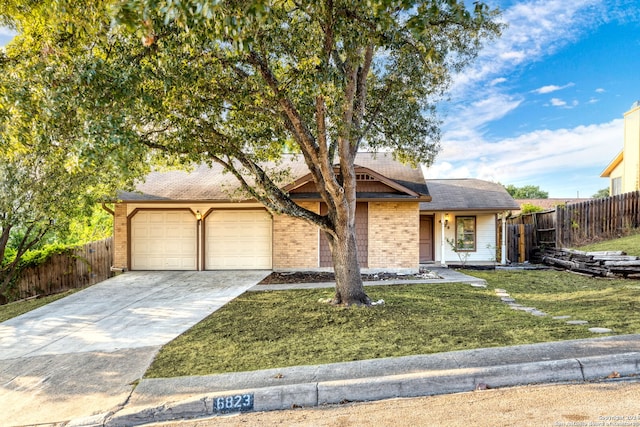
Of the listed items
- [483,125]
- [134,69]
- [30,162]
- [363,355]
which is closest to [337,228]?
[363,355]

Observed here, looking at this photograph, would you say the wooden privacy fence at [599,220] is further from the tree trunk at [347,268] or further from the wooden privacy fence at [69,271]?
the wooden privacy fence at [69,271]

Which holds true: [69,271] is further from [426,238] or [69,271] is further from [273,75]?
[426,238]

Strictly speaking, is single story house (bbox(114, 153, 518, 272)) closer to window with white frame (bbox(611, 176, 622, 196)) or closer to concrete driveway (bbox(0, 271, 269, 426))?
concrete driveway (bbox(0, 271, 269, 426))

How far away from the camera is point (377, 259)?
12906mm

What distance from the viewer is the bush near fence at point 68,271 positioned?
1255cm

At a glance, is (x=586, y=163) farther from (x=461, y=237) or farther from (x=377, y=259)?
(x=377, y=259)

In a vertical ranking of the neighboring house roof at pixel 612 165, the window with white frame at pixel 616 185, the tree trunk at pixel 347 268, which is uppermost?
the neighboring house roof at pixel 612 165

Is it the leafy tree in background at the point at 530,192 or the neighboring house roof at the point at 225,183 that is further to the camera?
the leafy tree in background at the point at 530,192

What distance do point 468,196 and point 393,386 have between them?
14.0m

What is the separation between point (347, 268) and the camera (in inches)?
298

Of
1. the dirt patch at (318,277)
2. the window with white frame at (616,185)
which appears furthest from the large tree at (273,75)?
the window with white frame at (616,185)

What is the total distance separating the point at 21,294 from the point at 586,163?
100 ft

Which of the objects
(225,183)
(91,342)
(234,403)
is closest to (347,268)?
(234,403)

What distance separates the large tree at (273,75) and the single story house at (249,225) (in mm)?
3459
